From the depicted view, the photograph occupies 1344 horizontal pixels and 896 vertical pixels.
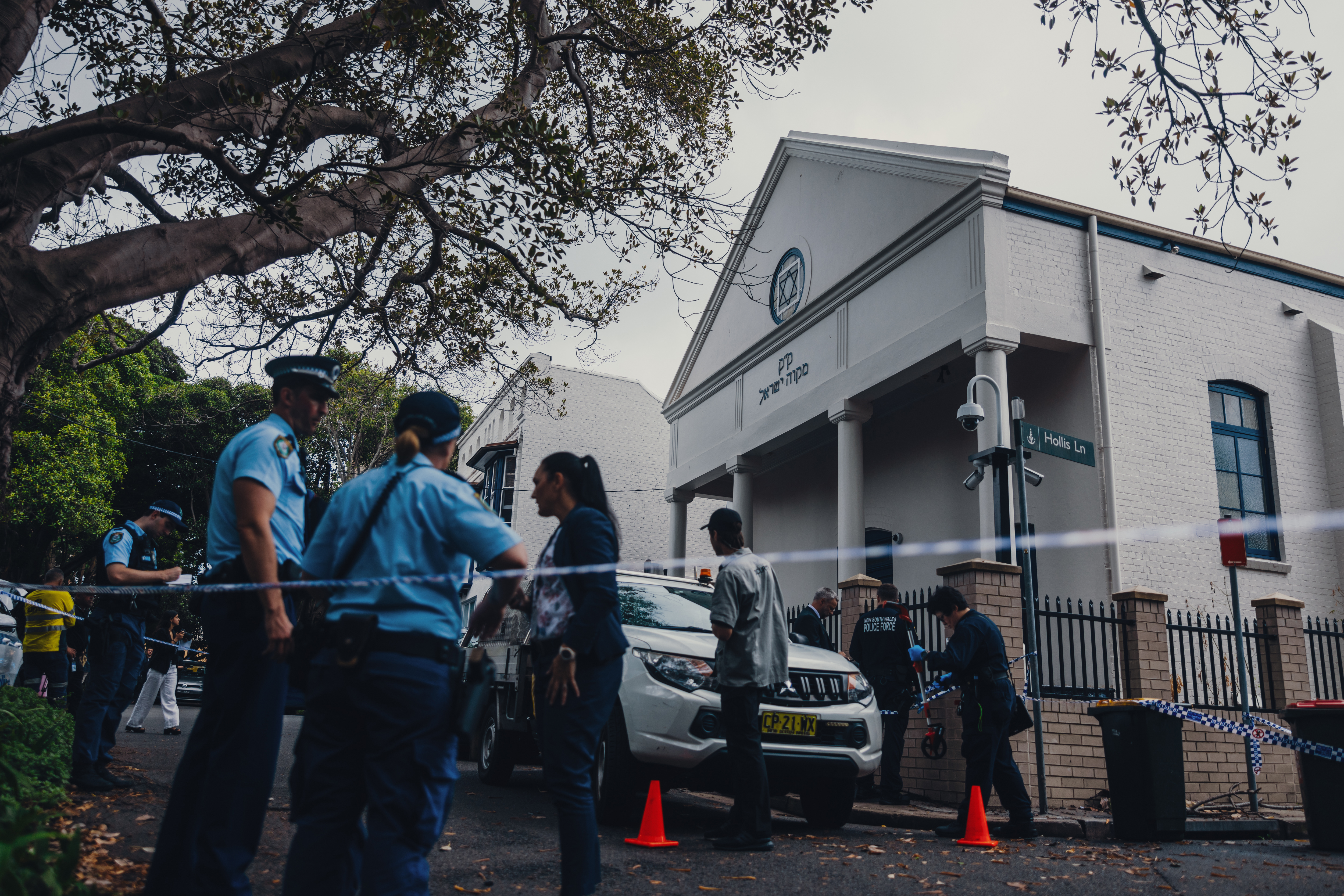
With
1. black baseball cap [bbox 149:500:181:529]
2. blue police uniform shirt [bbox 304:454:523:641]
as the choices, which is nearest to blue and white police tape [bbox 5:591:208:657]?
black baseball cap [bbox 149:500:181:529]

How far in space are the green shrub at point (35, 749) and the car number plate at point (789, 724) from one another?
4037 mm

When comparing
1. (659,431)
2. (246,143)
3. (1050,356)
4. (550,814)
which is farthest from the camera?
(659,431)

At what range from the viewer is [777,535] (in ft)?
68.6

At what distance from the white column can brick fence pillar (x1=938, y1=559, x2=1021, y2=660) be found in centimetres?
250

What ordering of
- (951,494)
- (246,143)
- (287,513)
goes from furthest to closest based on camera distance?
(951,494) < (246,143) < (287,513)

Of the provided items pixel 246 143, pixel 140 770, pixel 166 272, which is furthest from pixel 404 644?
pixel 246 143

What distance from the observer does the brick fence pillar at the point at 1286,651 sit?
10.4m

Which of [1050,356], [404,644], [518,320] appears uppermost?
[1050,356]

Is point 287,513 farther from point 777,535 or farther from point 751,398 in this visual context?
point 777,535

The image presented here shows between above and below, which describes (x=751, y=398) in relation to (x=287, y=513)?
above

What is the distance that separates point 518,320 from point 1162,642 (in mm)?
7410

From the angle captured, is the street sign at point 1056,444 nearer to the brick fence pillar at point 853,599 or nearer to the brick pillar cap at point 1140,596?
the brick pillar cap at point 1140,596

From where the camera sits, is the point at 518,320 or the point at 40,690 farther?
the point at 40,690

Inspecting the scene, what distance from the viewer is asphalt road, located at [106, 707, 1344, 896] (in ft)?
15.6
